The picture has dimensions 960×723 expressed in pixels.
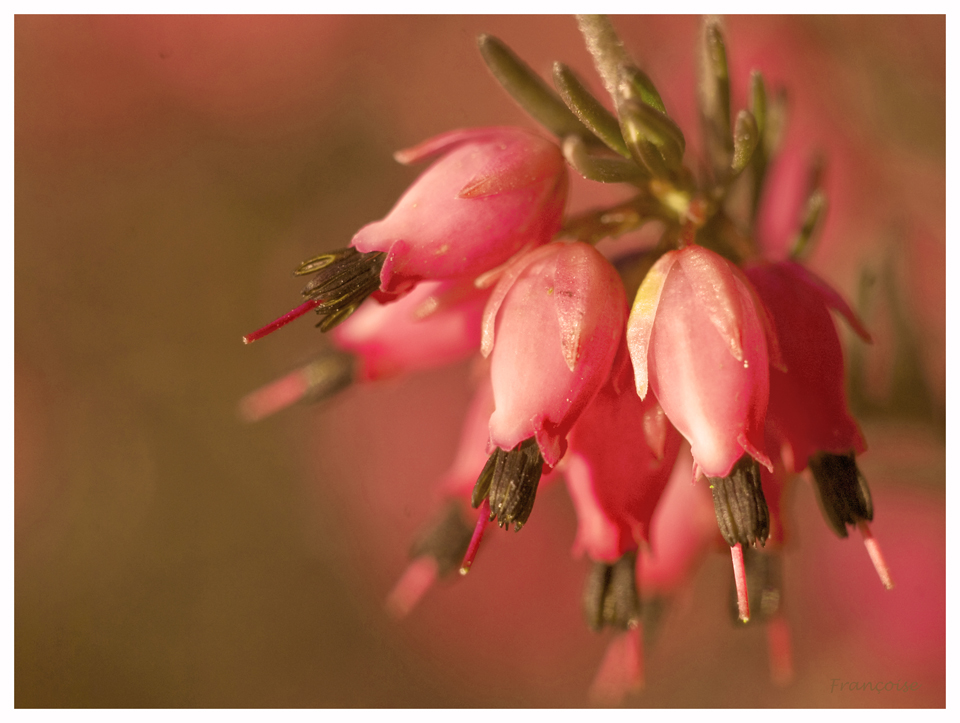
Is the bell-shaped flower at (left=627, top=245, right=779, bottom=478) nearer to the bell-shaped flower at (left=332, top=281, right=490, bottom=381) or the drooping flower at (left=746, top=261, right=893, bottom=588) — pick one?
the drooping flower at (left=746, top=261, right=893, bottom=588)

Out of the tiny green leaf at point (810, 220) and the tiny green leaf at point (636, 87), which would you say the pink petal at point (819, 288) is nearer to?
the tiny green leaf at point (810, 220)

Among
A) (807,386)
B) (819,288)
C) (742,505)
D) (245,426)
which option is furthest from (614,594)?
(245,426)

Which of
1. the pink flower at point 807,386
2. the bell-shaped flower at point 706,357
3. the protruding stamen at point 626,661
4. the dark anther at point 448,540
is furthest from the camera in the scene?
the dark anther at point 448,540

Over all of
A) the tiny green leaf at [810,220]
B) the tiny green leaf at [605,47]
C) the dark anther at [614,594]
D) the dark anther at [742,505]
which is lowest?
the dark anther at [614,594]

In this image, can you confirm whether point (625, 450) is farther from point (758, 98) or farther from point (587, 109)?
point (758, 98)

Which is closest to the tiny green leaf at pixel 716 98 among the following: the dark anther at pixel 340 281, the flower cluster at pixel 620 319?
the flower cluster at pixel 620 319

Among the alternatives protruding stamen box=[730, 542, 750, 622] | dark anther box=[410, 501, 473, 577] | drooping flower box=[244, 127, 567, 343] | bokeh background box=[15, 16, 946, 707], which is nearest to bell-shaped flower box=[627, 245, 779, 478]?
protruding stamen box=[730, 542, 750, 622]

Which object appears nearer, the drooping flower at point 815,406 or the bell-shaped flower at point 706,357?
the bell-shaped flower at point 706,357
